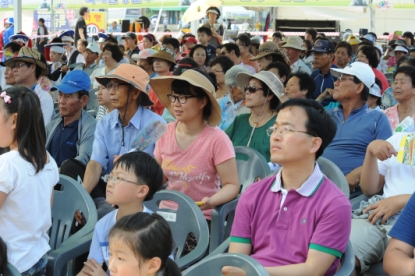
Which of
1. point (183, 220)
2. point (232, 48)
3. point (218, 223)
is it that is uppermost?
point (232, 48)

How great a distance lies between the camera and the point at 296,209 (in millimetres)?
→ 2391

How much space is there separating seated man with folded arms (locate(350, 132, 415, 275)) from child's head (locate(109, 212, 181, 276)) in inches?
47.0

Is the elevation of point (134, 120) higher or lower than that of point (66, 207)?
higher

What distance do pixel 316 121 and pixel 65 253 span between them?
130 cm

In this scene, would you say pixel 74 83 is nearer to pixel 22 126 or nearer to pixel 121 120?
pixel 121 120

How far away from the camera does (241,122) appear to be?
4.49 metres

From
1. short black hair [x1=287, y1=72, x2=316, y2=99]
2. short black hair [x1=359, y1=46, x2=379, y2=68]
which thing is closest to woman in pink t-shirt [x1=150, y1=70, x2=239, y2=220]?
short black hair [x1=287, y1=72, x2=316, y2=99]

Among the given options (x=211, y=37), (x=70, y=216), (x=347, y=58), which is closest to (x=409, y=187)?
(x=70, y=216)

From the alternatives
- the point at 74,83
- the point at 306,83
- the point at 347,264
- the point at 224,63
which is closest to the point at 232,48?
the point at 224,63

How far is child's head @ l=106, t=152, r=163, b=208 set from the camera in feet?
8.94

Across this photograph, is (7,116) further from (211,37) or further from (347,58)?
(211,37)

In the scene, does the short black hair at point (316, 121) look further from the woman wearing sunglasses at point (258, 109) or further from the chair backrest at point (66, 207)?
the woman wearing sunglasses at point (258, 109)

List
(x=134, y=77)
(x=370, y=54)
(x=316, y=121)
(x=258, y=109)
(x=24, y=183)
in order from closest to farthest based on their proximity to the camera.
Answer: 1. (x=316, y=121)
2. (x=24, y=183)
3. (x=134, y=77)
4. (x=258, y=109)
5. (x=370, y=54)

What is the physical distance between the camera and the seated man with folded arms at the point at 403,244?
2.21 m
